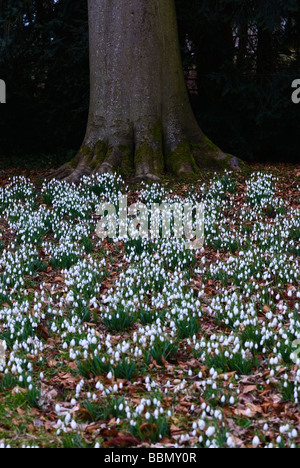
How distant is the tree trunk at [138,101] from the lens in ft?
29.5

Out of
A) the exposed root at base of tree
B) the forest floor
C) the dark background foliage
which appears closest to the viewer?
the forest floor

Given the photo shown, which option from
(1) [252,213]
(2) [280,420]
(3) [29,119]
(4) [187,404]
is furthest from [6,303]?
(3) [29,119]

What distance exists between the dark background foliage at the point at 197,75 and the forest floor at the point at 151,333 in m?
4.70

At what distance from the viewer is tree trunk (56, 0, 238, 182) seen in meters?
8.98

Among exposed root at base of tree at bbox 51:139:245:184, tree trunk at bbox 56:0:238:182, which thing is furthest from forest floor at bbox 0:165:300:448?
tree trunk at bbox 56:0:238:182

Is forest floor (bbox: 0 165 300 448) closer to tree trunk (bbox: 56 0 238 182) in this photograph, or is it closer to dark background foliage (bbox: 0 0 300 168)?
tree trunk (bbox: 56 0 238 182)

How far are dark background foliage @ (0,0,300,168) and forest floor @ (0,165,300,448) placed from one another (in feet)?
15.4

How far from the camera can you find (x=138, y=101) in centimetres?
909

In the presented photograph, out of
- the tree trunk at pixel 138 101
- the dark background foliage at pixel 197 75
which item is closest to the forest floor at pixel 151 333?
the tree trunk at pixel 138 101

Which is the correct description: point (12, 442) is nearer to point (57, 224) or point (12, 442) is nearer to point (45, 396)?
point (45, 396)

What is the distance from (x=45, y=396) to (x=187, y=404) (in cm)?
91

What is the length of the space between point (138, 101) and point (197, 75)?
416 centimetres

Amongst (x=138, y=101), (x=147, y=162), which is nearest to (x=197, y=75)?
(x=138, y=101)
